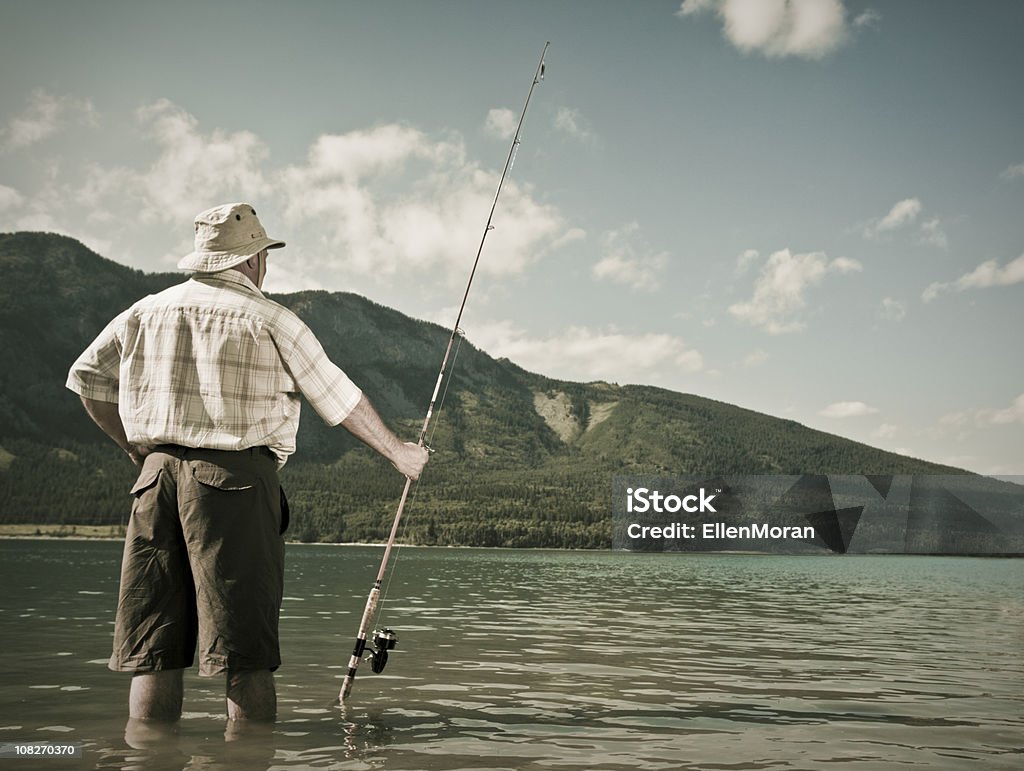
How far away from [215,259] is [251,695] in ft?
6.77

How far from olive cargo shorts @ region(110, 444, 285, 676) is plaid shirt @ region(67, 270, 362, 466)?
0.11 meters

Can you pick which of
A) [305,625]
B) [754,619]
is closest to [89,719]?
[305,625]

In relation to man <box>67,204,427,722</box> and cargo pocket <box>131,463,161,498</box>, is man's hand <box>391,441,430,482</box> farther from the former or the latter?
cargo pocket <box>131,463,161,498</box>

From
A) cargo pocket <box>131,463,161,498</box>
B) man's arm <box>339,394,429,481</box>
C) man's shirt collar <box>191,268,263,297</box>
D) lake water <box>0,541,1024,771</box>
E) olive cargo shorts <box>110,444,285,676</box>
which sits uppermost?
man's shirt collar <box>191,268,263,297</box>

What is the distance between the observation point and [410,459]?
5082mm

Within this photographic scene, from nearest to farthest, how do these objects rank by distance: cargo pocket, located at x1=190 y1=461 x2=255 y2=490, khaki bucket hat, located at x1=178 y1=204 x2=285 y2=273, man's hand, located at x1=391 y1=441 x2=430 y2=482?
cargo pocket, located at x1=190 y1=461 x2=255 y2=490 < khaki bucket hat, located at x1=178 y1=204 x2=285 y2=273 < man's hand, located at x1=391 y1=441 x2=430 y2=482

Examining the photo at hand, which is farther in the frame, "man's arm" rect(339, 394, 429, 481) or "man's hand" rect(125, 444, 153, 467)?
"man's arm" rect(339, 394, 429, 481)

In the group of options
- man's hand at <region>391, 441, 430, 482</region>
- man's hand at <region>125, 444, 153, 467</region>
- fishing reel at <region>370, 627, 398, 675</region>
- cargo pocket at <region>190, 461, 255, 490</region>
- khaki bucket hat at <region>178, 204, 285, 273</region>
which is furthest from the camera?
fishing reel at <region>370, 627, 398, 675</region>

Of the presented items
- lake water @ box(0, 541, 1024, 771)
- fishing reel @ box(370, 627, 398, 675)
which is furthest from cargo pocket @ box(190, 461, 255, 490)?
fishing reel @ box(370, 627, 398, 675)

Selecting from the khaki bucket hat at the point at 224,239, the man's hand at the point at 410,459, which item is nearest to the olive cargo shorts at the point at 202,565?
the man's hand at the point at 410,459

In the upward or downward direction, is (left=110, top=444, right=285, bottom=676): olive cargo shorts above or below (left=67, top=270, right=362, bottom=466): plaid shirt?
below

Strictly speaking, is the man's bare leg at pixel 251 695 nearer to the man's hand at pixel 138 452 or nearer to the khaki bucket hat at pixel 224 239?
the man's hand at pixel 138 452

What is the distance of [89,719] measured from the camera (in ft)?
21.6

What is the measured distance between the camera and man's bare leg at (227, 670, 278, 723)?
4.67 m
